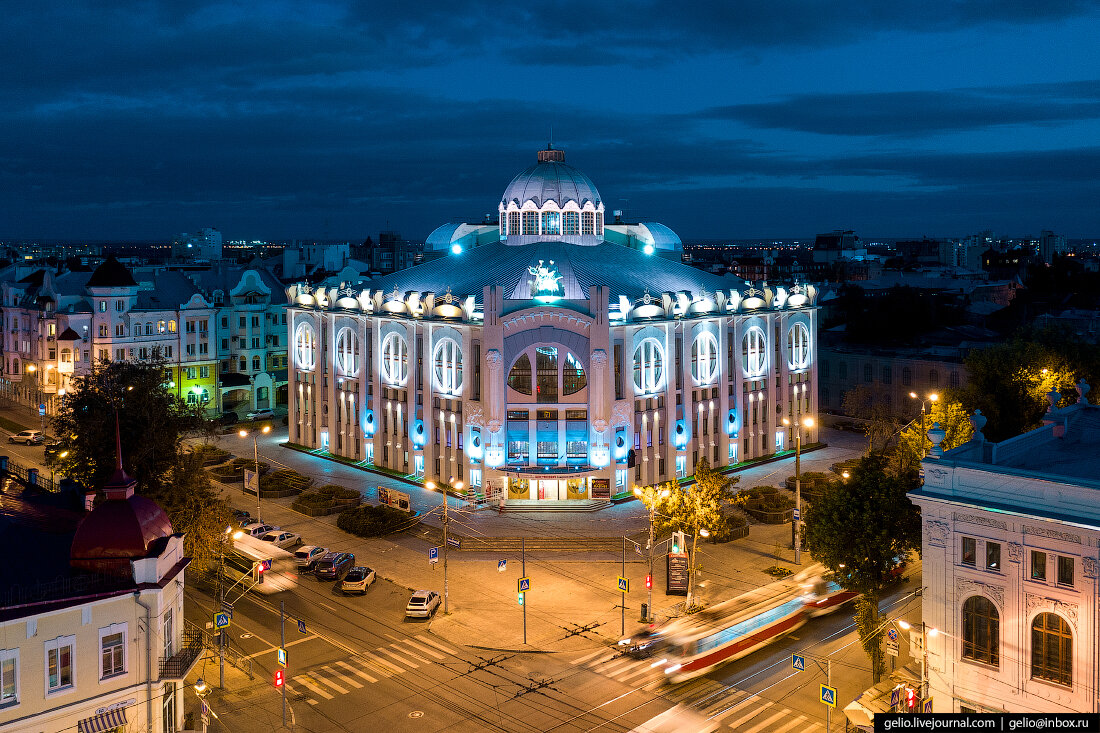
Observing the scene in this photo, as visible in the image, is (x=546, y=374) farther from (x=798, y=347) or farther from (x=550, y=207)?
(x=798, y=347)

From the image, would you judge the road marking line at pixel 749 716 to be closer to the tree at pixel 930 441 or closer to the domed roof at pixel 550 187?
the tree at pixel 930 441

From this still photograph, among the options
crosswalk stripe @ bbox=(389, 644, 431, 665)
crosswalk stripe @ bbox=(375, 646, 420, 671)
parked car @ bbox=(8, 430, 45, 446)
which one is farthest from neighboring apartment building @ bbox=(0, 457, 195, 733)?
parked car @ bbox=(8, 430, 45, 446)

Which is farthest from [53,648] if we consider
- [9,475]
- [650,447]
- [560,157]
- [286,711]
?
[560,157]

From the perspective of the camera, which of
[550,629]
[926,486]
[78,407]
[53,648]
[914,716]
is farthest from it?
[78,407]

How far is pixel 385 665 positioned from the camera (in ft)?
174

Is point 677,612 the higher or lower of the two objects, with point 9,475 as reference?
lower

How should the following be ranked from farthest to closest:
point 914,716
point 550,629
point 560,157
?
point 560,157, point 550,629, point 914,716

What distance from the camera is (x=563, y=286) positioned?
305ft

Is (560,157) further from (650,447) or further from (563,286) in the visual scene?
(650,447)

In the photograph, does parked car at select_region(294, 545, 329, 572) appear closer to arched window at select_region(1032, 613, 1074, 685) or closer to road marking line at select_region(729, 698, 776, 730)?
road marking line at select_region(729, 698, 776, 730)

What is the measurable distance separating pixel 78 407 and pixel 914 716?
190 feet

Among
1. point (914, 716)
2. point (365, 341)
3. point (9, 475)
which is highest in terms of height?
point (365, 341)

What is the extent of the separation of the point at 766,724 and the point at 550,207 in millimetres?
68833

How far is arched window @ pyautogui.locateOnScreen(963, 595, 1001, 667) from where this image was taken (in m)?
43.5
